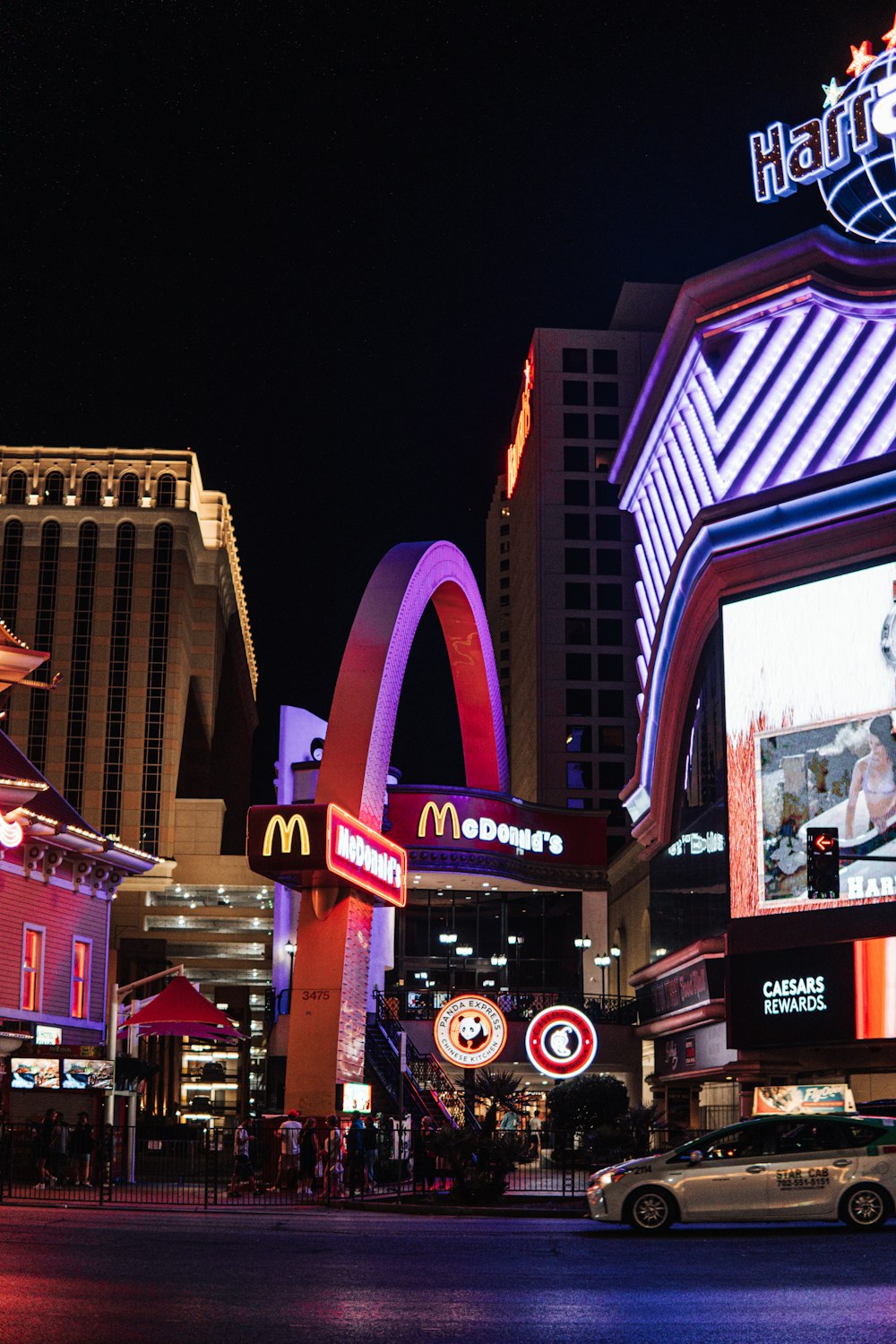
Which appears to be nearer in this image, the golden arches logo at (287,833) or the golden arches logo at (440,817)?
the golden arches logo at (287,833)

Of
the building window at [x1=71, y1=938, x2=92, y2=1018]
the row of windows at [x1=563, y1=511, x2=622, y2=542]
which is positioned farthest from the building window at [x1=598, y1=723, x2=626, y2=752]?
the building window at [x1=71, y1=938, x2=92, y2=1018]

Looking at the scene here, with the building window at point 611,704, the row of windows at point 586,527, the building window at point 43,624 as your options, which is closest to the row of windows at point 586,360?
the row of windows at point 586,527

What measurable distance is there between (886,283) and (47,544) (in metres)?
107

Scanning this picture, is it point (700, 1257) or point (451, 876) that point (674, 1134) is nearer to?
point (700, 1257)

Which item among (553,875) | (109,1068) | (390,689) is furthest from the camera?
(553,875)

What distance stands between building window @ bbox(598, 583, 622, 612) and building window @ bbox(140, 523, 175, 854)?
44.9 metres

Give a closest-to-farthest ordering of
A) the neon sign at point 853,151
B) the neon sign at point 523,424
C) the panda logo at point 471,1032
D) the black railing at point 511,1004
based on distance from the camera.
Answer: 1. the panda logo at point 471,1032
2. the neon sign at point 853,151
3. the black railing at point 511,1004
4. the neon sign at point 523,424

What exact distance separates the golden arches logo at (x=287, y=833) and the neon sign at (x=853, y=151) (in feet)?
88.6

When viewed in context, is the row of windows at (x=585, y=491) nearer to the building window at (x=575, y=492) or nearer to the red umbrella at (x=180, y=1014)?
the building window at (x=575, y=492)

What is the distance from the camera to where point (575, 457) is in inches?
4373

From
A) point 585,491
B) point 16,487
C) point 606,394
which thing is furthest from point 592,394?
point 16,487

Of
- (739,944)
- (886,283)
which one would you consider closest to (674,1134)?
(739,944)

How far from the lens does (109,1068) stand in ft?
108

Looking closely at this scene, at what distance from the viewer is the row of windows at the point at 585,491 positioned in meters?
111
